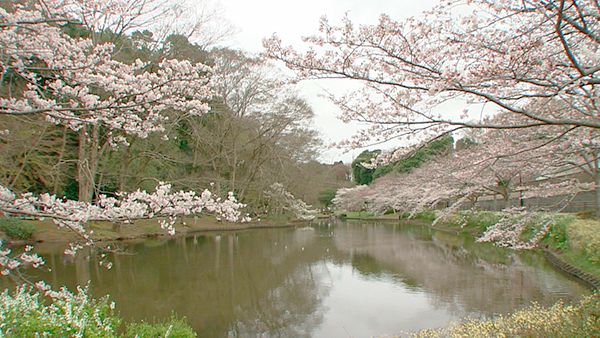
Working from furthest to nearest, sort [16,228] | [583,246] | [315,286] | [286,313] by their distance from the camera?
[16,228]
[315,286]
[583,246]
[286,313]

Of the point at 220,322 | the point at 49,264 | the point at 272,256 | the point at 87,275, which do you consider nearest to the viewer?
the point at 220,322

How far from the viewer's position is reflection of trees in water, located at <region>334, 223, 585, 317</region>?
6.66 meters

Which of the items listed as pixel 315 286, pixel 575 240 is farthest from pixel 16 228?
pixel 575 240

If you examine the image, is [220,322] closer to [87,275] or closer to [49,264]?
[87,275]

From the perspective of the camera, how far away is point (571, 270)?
26.9ft

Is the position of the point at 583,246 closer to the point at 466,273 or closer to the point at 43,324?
the point at 466,273

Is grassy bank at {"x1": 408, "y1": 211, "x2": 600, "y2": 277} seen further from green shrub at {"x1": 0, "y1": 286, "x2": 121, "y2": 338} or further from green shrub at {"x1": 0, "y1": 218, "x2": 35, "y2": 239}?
green shrub at {"x1": 0, "y1": 218, "x2": 35, "y2": 239}

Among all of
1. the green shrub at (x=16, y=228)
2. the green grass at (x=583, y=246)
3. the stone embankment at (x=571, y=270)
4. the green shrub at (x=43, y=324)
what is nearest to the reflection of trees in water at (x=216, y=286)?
the green shrub at (x=43, y=324)

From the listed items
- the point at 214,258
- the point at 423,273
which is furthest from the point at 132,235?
the point at 423,273

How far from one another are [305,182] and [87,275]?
17490 mm

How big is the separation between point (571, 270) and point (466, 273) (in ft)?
7.23

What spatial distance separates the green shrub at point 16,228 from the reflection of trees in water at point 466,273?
10.7m

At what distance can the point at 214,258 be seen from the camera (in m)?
11.4

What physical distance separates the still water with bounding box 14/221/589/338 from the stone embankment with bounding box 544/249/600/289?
0.22m
